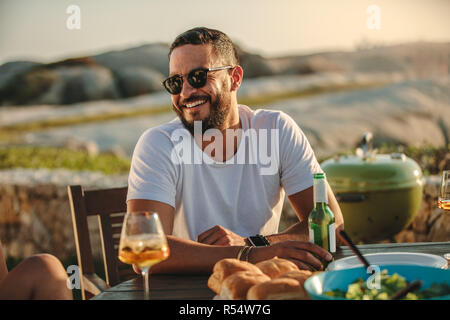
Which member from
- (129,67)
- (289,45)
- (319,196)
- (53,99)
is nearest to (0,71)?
(53,99)

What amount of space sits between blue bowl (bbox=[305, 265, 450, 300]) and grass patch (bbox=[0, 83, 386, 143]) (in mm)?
11267

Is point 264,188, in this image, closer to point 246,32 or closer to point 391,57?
point 246,32

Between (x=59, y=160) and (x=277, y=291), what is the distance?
767 centimetres

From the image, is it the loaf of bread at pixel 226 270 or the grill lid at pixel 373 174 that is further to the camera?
the grill lid at pixel 373 174

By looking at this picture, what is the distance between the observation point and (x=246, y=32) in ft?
35.0

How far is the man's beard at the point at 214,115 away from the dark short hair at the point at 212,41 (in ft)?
0.74

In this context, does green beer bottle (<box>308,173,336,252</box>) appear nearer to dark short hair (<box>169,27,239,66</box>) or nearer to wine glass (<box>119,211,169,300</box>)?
wine glass (<box>119,211,169,300</box>)

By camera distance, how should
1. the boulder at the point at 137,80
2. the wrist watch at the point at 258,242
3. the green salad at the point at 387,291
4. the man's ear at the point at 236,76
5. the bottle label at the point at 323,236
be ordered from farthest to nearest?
the boulder at the point at 137,80 → the man's ear at the point at 236,76 → the wrist watch at the point at 258,242 → the bottle label at the point at 323,236 → the green salad at the point at 387,291

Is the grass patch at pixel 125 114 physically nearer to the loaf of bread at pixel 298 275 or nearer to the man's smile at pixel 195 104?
the man's smile at pixel 195 104

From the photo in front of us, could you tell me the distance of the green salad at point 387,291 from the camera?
134 centimetres

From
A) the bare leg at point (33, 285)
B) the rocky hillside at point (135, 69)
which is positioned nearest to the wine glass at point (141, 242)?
the bare leg at point (33, 285)

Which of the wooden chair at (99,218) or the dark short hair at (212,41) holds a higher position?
the dark short hair at (212,41)

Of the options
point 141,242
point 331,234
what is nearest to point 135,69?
point 331,234
